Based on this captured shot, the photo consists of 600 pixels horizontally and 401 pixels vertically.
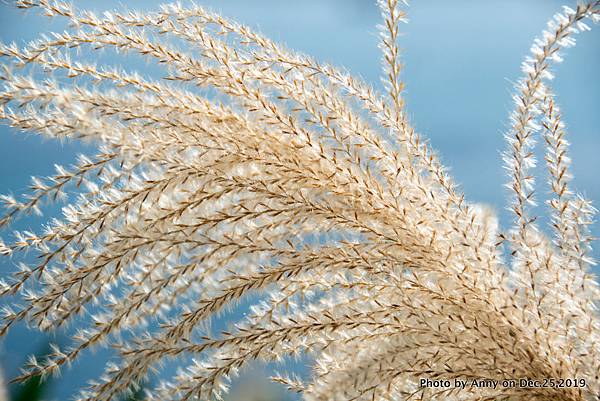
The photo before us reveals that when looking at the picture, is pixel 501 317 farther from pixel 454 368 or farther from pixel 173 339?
pixel 173 339

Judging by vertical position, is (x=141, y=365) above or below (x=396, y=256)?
below

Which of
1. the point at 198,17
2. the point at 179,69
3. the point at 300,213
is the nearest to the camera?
the point at 300,213

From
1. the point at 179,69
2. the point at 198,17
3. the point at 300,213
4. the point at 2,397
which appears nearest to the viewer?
the point at 300,213

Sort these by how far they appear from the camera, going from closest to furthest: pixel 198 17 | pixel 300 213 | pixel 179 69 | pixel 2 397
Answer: pixel 300 213 → pixel 179 69 → pixel 198 17 → pixel 2 397

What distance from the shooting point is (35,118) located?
1415 millimetres

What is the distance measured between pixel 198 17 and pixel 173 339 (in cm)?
67

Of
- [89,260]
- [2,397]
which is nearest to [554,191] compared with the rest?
[89,260]

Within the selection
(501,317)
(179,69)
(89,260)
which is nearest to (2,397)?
(89,260)

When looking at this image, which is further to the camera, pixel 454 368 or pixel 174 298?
pixel 174 298

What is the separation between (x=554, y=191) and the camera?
1418mm

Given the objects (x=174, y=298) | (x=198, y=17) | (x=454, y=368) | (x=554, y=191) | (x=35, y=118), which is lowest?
(x=454, y=368)

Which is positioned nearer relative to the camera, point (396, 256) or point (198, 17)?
point (396, 256)

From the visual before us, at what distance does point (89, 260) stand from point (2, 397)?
2.90ft

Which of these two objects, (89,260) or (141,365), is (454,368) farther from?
(89,260)
